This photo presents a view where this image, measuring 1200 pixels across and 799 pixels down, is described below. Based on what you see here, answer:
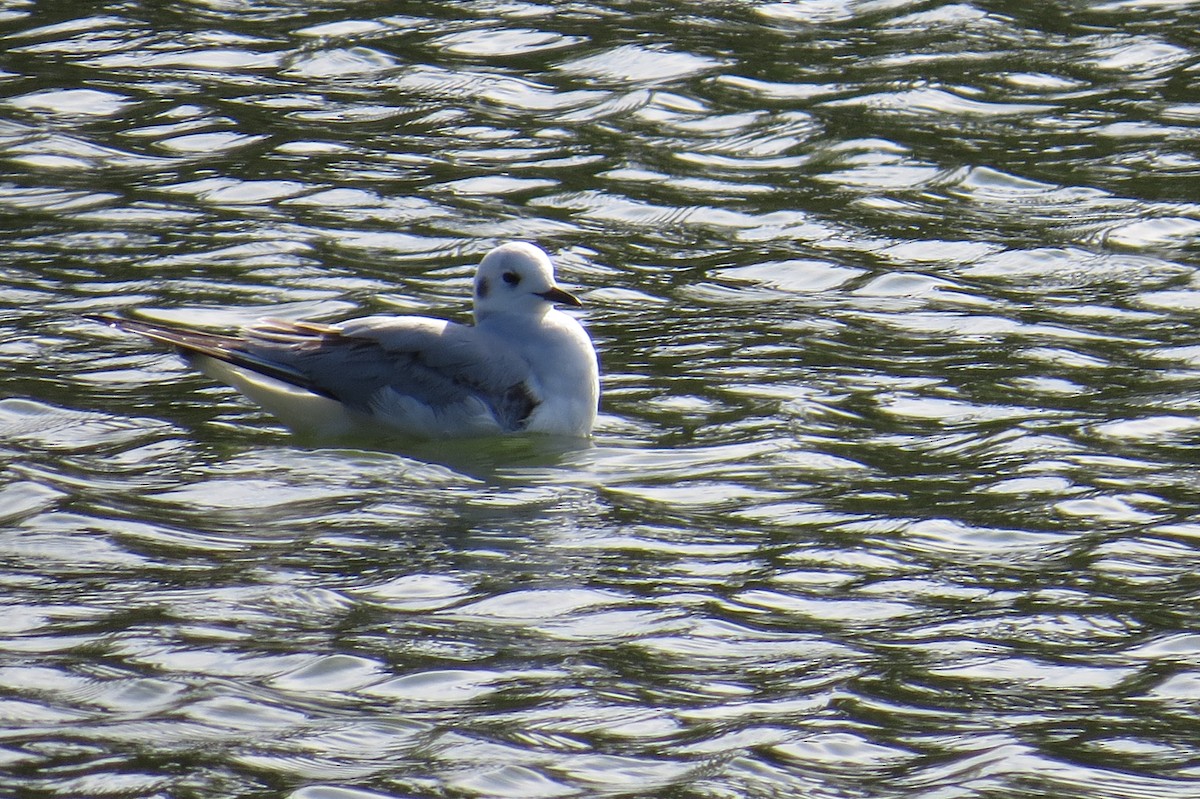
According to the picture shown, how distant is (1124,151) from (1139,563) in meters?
5.65

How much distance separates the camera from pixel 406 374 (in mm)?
8211

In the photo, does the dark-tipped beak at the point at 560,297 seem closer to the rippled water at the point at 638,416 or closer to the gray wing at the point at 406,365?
the gray wing at the point at 406,365

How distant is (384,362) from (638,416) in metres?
1.17

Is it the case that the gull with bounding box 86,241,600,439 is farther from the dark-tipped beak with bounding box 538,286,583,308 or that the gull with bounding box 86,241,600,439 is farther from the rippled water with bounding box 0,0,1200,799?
the rippled water with bounding box 0,0,1200,799

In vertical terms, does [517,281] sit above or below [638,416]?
above

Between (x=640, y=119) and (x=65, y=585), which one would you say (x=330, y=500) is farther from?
(x=640, y=119)

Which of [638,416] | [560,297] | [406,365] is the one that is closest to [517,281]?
[560,297]

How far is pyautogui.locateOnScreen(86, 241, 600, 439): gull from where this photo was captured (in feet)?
26.9

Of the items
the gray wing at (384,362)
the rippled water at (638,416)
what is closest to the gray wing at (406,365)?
the gray wing at (384,362)

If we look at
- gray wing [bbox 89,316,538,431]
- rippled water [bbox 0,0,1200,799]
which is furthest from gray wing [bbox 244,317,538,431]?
A: rippled water [bbox 0,0,1200,799]

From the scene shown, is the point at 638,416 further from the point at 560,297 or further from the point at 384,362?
A: the point at 384,362

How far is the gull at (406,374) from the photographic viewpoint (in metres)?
8.20

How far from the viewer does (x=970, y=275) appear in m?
10.2

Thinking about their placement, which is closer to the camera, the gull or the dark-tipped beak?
the gull
